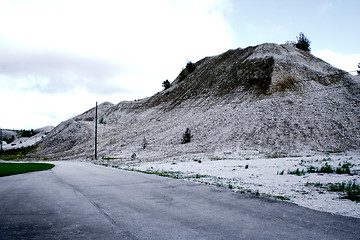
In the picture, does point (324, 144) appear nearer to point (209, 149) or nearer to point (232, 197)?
point (209, 149)

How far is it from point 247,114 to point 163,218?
3583cm

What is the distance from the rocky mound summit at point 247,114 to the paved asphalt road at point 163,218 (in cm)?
2346

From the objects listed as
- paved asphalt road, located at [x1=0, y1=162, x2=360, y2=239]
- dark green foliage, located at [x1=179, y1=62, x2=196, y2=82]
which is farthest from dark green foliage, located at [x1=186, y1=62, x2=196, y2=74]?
paved asphalt road, located at [x1=0, y1=162, x2=360, y2=239]

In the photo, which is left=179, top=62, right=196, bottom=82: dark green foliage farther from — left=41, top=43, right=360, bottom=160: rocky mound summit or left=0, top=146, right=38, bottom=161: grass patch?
left=0, top=146, right=38, bottom=161: grass patch

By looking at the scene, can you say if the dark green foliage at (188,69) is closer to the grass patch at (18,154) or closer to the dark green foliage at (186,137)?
the dark green foliage at (186,137)

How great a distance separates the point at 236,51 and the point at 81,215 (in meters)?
73.3

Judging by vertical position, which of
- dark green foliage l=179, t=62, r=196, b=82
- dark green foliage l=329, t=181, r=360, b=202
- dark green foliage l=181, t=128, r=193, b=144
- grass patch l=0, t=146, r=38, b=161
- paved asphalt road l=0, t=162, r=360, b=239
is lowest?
grass patch l=0, t=146, r=38, b=161

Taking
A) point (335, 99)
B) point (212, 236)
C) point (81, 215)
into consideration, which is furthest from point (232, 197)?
point (335, 99)

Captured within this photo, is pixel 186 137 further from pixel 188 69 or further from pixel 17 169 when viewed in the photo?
pixel 188 69

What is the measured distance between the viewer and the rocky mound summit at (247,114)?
32.3 meters

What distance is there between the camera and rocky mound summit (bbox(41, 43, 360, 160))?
32.3 m

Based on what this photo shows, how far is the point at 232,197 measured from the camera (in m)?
7.78

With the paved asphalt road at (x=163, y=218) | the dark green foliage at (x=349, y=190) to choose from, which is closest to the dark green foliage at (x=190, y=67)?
the dark green foliage at (x=349, y=190)

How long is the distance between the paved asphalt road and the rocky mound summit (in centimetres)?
2346
